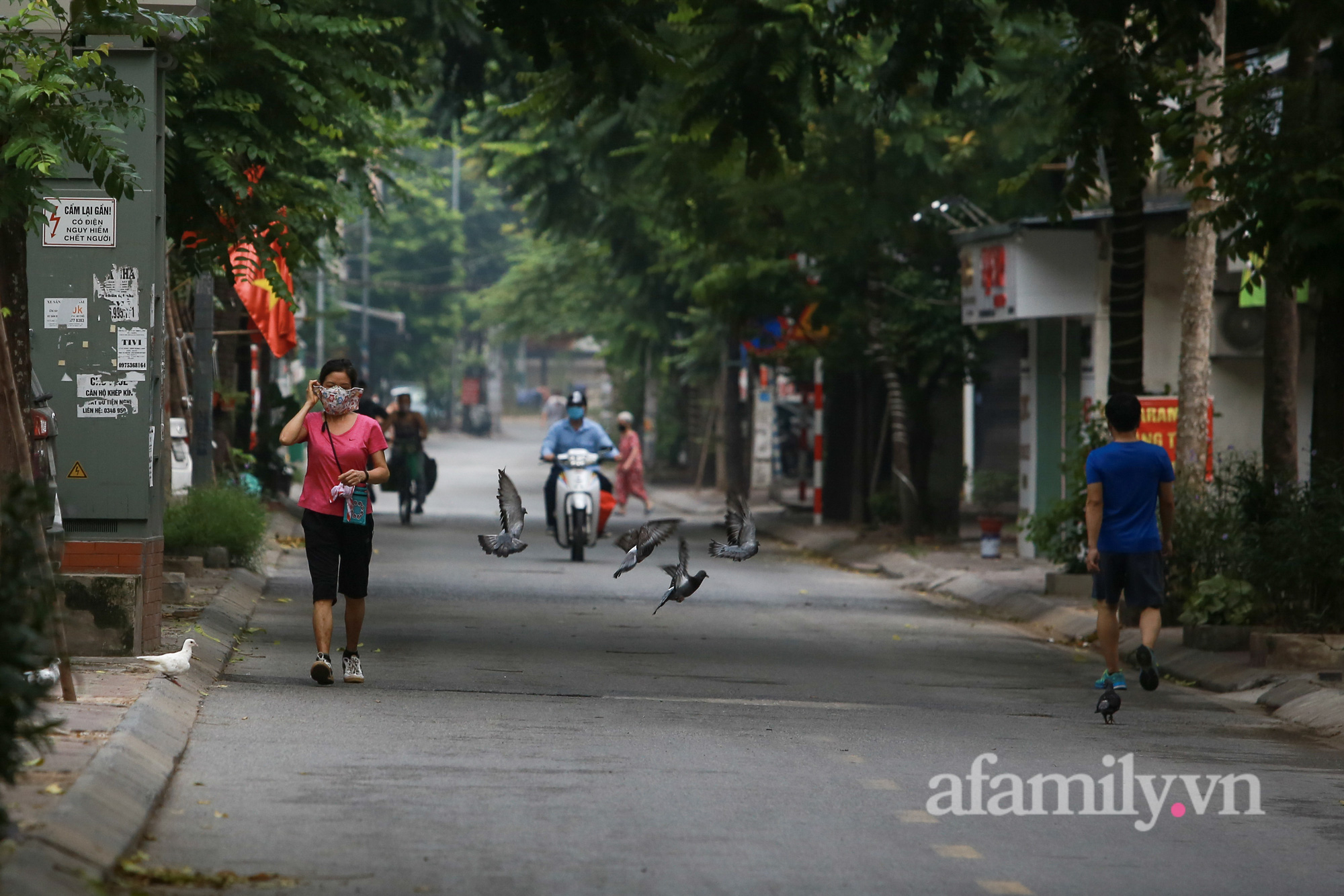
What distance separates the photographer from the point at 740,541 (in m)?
11.9

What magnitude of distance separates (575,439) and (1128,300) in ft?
24.5

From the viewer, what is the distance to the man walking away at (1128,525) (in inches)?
431

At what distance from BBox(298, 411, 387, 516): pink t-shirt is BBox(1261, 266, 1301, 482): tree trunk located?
733 cm

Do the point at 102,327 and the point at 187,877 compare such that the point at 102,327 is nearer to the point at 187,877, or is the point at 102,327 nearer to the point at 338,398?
the point at 338,398

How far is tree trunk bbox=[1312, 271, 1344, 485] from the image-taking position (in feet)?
44.8

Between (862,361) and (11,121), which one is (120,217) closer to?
(11,121)

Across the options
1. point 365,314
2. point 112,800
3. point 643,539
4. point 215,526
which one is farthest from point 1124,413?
point 365,314

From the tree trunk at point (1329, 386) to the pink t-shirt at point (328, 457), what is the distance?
6972 mm

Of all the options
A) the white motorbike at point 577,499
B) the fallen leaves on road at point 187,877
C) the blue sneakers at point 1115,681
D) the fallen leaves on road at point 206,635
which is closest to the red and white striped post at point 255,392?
the white motorbike at point 577,499

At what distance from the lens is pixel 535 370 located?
137875 mm

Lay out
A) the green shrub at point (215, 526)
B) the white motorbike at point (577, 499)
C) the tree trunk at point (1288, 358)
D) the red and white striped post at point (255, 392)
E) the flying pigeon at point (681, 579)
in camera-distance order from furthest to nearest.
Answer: the red and white striped post at point (255, 392) < the white motorbike at point (577, 499) < the green shrub at point (215, 526) < the tree trunk at point (1288, 358) < the flying pigeon at point (681, 579)

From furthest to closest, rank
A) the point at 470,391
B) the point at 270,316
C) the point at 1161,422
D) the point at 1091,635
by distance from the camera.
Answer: the point at 470,391 → the point at 270,316 → the point at 1161,422 → the point at 1091,635

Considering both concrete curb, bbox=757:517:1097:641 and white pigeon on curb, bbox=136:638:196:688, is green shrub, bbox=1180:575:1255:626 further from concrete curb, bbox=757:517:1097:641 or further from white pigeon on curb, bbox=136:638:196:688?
white pigeon on curb, bbox=136:638:196:688

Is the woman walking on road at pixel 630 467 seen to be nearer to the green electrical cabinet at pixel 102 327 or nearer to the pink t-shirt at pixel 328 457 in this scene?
the pink t-shirt at pixel 328 457
